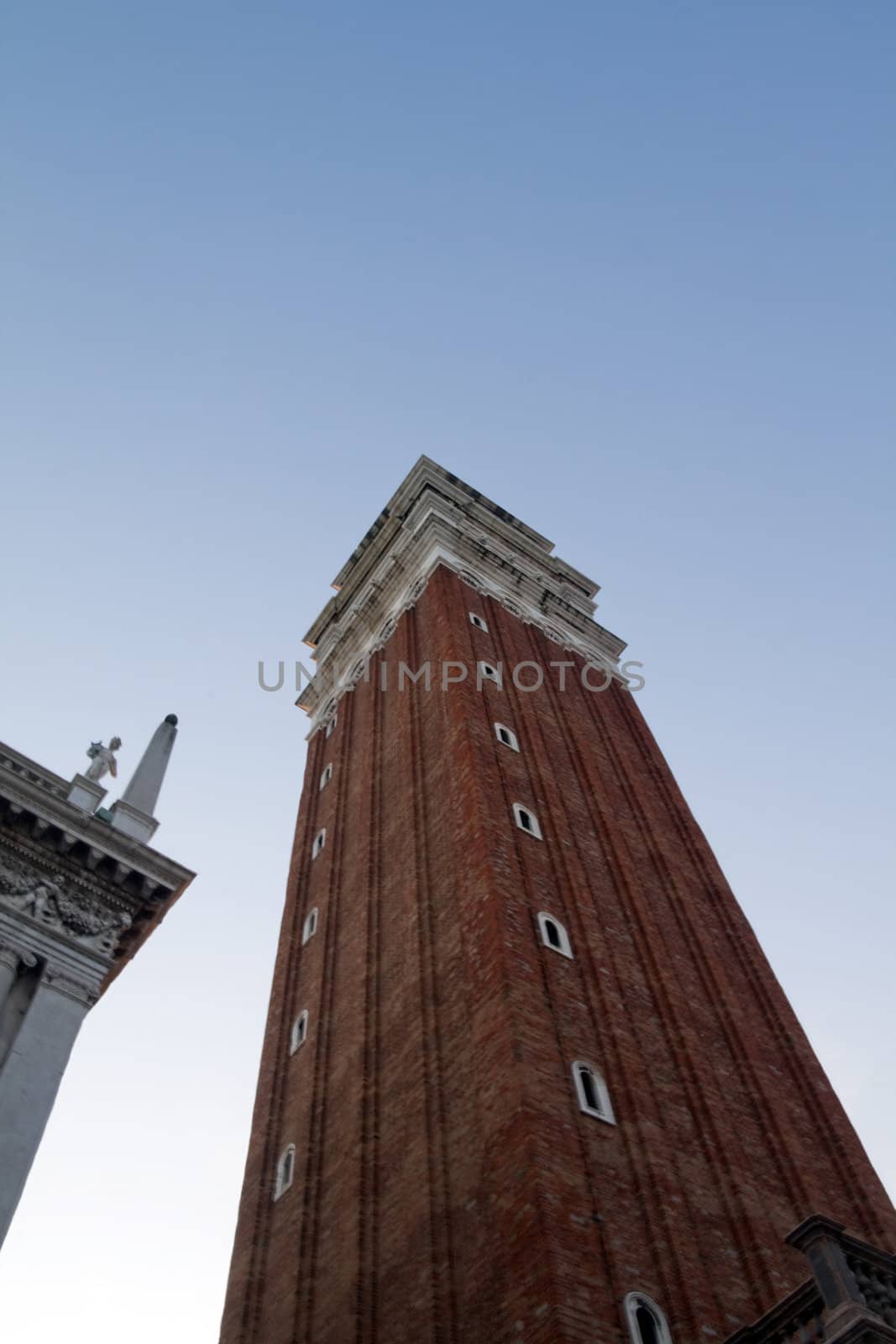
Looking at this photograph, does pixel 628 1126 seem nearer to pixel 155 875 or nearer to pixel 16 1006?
pixel 155 875

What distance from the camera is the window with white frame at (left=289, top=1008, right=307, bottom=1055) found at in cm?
2258

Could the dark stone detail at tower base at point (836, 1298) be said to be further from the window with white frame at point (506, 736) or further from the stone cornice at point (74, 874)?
the window with white frame at point (506, 736)

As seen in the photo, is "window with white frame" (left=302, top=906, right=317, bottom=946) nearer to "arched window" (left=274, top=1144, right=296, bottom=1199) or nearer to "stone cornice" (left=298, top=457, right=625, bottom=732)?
"arched window" (left=274, top=1144, right=296, bottom=1199)

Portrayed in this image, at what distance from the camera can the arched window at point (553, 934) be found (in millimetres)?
18812

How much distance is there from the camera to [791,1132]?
19.0 m

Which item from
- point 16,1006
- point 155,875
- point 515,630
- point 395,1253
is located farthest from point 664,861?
point 16,1006

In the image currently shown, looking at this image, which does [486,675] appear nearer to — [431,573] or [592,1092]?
[431,573]

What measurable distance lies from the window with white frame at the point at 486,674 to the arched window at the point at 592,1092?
10.7 meters

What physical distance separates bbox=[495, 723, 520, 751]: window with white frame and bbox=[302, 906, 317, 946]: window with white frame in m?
5.35

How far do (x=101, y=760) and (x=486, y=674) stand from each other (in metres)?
11.8

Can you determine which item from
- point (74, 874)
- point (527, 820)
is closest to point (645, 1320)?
point (74, 874)

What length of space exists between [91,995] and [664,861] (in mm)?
14226

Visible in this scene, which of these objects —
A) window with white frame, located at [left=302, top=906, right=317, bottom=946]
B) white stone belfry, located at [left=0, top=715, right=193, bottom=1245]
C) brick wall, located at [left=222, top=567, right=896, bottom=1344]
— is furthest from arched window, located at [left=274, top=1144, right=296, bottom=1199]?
white stone belfry, located at [left=0, top=715, right=193, bottom=1245]

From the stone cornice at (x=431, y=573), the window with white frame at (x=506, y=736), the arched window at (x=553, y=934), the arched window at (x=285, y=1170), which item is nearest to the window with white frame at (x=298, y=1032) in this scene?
the arched window at (x=285, y=1170)
